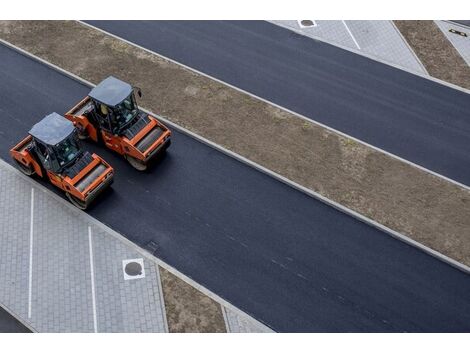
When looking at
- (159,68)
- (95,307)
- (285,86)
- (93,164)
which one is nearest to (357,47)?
(285,86)

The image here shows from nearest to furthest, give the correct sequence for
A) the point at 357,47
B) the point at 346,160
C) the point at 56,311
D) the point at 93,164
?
the point at 56,311 < the point at 93,164 < the point at 346,160 < the point at 357,47


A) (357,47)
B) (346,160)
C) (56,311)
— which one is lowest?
(56,311)

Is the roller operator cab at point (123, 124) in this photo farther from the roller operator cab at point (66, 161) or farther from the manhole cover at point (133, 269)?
the manhole cover at point (133, 269)

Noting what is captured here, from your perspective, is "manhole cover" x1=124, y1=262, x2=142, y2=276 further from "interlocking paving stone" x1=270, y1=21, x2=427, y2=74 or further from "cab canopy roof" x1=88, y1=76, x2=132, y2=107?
"interlocking paving stone" x1=270, y1=21, x2=427, y2=74

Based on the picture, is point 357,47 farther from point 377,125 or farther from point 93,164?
point 93,164

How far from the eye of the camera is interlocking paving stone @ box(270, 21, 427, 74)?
82.6ft

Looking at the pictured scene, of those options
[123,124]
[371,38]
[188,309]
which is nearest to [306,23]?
[371,38]

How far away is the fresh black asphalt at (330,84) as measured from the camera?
71.2 ft

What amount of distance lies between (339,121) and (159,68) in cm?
873

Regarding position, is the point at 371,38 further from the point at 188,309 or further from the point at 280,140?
the point at 188,309

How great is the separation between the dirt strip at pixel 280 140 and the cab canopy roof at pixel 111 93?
3.21 m

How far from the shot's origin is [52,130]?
18.5 m

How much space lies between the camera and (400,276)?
17.6m

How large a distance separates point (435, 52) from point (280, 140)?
9.80m
